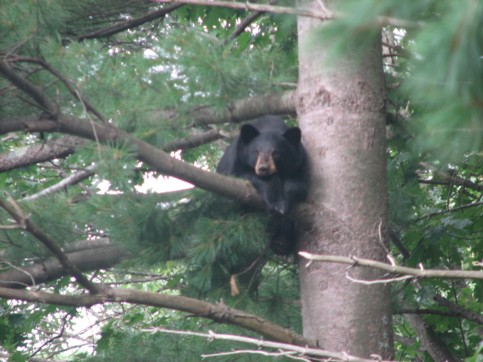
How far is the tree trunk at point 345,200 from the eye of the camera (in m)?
4.39

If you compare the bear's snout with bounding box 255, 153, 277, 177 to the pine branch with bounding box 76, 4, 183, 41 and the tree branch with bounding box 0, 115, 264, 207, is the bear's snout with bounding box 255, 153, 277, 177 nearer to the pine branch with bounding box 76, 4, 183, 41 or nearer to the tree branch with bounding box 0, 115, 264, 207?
the tree branch with bounding box 0, 115, 264, 207

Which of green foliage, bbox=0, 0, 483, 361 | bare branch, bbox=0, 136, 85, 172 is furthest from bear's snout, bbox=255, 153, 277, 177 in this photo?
bare branch, bbox=0, 136, 85, 172

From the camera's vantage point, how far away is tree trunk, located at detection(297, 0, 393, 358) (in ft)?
14.4

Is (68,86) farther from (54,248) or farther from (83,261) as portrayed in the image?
(83,261)

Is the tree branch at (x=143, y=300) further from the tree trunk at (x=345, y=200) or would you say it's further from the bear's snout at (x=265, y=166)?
the bear's snout at (x=265, y=166)

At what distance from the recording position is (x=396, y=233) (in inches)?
229

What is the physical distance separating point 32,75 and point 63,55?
174 mm

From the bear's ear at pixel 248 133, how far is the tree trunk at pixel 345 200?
0.47 meters

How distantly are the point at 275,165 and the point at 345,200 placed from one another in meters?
0.64

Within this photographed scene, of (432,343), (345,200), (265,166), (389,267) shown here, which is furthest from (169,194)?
(432,343)

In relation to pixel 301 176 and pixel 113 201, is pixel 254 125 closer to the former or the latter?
pixel 301 176

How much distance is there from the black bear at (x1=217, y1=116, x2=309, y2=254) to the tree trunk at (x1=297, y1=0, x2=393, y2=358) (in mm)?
98

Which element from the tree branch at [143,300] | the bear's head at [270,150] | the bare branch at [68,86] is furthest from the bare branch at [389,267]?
the bear's head at [270,150]

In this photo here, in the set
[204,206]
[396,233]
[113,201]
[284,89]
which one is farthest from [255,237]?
[396,233]
